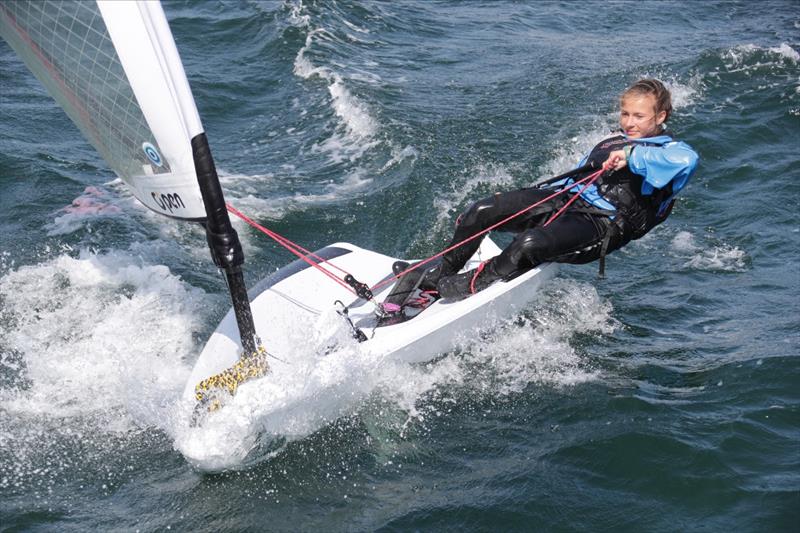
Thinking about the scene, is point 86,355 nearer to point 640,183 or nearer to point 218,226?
point 218,226

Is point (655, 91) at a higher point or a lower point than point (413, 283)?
higher

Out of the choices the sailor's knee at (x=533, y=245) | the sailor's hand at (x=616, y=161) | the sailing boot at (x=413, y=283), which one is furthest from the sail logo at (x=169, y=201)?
the sailor's hand at (x=616, y=161)

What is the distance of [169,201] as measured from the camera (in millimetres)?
4410

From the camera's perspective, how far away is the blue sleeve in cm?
503

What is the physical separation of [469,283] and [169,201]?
2011 mm

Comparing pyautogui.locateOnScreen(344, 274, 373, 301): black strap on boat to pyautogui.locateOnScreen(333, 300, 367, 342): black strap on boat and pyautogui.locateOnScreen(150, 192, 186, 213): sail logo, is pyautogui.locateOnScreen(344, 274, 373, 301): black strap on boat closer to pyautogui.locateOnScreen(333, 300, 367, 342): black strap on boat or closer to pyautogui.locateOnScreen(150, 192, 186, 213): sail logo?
pyautogui.locateOnScreen(333, 300, 367, 342): black strap on boat

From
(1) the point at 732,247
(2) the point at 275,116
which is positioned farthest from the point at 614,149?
(2) the point at 275,116

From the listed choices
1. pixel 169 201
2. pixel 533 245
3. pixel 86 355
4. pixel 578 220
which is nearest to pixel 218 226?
pixel 169 201

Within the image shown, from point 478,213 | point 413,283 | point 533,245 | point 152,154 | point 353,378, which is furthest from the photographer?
point 413,283

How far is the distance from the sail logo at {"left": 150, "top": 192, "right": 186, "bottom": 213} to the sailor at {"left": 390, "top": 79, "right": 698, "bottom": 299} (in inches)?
73.0

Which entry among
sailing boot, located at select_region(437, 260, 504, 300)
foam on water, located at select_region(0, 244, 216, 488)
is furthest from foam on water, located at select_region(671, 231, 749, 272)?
foam on water, located at select_region(0, 244, 216, 488)

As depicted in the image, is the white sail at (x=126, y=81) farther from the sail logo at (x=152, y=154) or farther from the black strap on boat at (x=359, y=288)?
the black strap on boat at (x=359, y=288)

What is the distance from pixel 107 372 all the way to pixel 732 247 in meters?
4.73

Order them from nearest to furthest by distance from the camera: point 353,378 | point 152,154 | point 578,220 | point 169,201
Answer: point 152,154 < point 169,201 < point 353,378 < point 578,220
